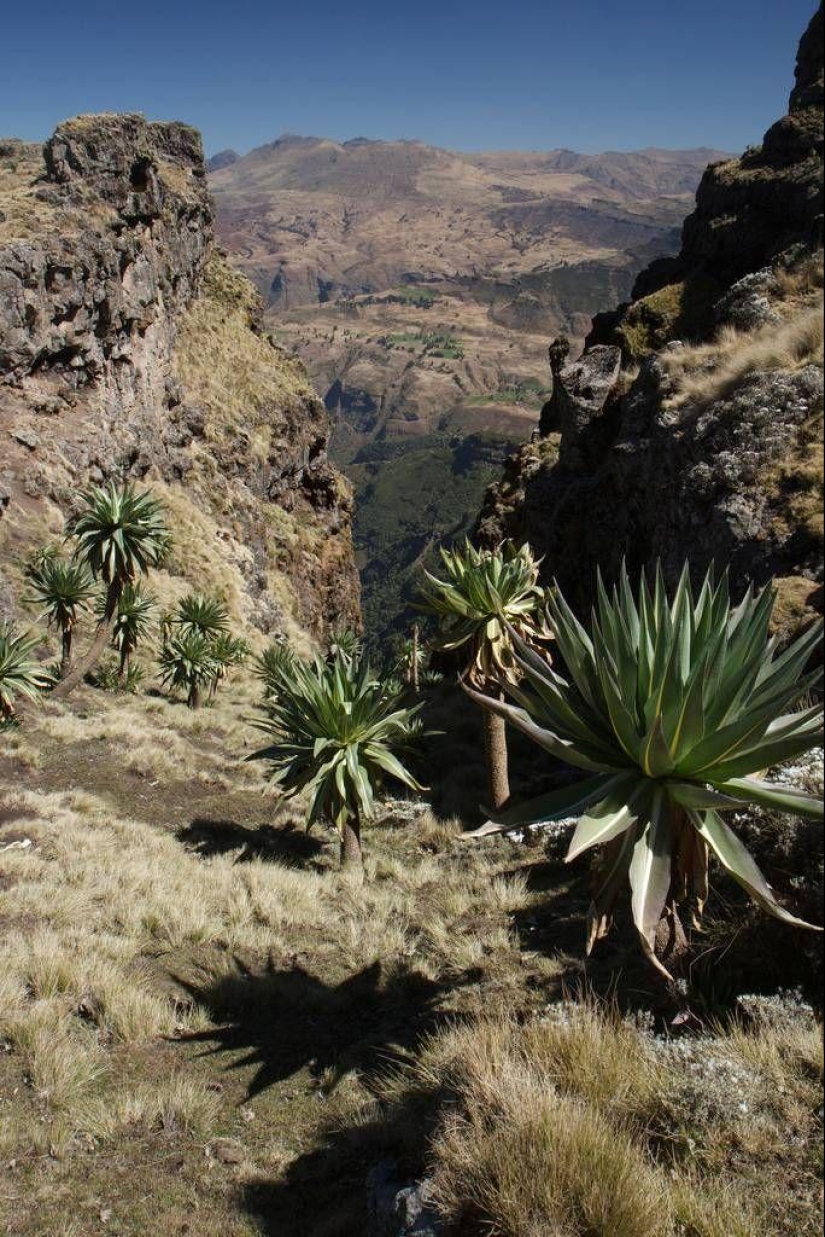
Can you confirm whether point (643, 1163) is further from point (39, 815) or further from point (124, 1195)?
point (39, 815)

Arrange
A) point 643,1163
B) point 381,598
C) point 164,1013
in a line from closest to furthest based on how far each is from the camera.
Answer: point 643,1163, point 164,1013, point 381,598

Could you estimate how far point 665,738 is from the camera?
388 centimetres

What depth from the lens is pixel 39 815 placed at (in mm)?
13164

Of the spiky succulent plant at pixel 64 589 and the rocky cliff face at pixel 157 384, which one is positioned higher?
the rocky cliff face at pixel 157 384

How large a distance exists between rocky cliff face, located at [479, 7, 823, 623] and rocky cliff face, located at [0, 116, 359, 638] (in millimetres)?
17194

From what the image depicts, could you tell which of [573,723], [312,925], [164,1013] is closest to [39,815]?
[312,925]

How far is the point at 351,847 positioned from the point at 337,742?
188 centimetres

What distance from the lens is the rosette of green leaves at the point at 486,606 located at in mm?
10242

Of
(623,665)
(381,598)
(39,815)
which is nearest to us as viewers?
(623,665)

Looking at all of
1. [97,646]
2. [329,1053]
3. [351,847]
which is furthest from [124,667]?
[329,1053]

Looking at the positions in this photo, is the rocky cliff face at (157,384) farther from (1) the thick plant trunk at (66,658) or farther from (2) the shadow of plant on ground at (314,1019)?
(2) the shadow of plant on ground at (314,1019)

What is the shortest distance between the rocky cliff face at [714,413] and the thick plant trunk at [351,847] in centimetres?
596

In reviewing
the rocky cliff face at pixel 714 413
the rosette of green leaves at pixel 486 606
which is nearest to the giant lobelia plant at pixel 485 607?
the rosette of green leaves at pixel 486 606

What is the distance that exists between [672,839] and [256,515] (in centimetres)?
5080
